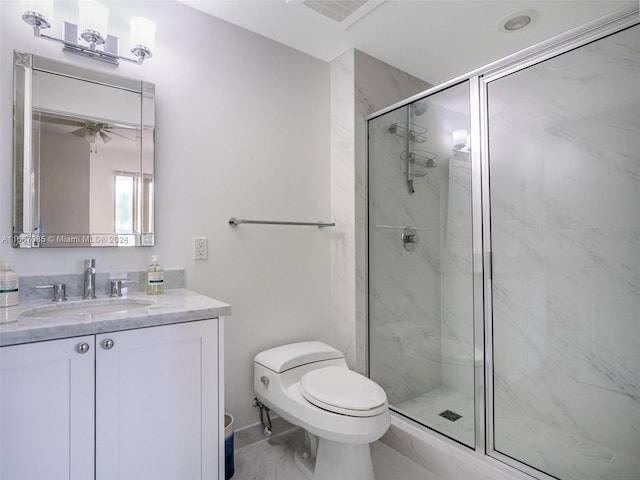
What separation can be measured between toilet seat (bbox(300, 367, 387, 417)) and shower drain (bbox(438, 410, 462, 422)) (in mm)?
541

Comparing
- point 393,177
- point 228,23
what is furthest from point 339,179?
point 228,23

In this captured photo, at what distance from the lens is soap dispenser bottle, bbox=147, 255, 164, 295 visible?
156 centimetres

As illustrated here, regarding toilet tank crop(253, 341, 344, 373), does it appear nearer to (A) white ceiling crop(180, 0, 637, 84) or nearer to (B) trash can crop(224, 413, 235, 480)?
(B) trash can crop(224, 413, 235, 480)

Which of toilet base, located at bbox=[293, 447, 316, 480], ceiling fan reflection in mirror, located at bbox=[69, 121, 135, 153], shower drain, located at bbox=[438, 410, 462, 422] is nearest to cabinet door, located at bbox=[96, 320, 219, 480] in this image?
toilet base, located at bbox=[293, 447, 316, 480]

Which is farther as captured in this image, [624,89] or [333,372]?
[333,372]

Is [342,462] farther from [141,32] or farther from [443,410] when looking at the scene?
[141,32]

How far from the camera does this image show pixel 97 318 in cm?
109

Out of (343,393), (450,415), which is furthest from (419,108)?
(450,415)

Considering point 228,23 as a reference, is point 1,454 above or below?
below

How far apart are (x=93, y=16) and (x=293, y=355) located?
67.8 inches

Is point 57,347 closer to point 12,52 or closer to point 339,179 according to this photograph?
point 12,52

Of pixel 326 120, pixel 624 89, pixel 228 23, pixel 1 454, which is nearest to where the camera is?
pixel 1 454

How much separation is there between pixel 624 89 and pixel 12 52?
2321 millimetres

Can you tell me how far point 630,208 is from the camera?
1.35 m
